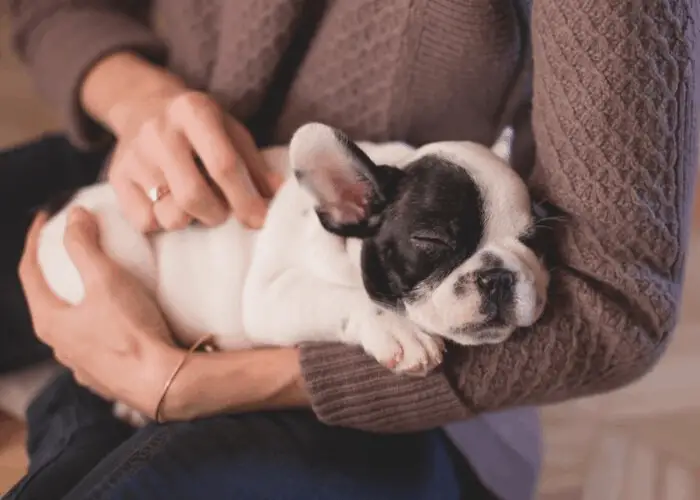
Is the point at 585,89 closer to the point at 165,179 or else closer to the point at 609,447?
the point at 165,179

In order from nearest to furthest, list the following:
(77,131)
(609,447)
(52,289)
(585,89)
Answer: (585,89)
(52,289)
(77,131)
(609,447)

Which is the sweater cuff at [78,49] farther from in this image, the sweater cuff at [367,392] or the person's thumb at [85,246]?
the sweater cuff at [367,392]

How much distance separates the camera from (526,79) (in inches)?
35.9

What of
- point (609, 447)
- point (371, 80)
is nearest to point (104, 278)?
point (371, 80)

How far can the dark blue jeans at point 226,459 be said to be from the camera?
0.80m

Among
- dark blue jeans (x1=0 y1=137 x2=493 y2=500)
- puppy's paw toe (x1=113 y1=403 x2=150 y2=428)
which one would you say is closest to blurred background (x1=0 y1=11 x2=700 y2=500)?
dark blue jeans (x1=0 y1=137 x2=493 y2=500)

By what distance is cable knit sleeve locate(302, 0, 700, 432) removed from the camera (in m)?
0.70

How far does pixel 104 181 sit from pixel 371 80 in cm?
38

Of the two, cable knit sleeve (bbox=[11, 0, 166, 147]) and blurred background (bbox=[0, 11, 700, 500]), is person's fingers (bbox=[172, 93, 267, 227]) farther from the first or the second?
blurred background (bbox=[0, 11, 700, 500])

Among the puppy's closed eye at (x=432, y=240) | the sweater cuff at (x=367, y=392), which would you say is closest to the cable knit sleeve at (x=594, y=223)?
the sweater cuff at (x=367, y=392)

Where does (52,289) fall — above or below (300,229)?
below

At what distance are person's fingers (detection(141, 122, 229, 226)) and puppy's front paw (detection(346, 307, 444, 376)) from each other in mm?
210

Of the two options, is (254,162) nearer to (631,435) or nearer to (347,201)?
(347,201)

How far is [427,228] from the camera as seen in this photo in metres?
0.71
